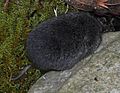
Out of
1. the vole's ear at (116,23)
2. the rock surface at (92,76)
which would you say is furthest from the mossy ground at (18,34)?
the vole's ear at (116,23)

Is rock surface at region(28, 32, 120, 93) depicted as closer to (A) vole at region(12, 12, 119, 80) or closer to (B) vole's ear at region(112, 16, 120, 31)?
(A) vole at region(12, 12, 119, 80)

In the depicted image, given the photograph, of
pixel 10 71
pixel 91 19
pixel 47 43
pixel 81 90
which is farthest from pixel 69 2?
pixel 81 90

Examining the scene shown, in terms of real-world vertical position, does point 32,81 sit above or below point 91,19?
below

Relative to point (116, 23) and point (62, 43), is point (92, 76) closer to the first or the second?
point (62, 43)

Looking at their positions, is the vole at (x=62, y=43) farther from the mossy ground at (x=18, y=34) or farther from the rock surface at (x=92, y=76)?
the mossy ground at (x=18, y=34)

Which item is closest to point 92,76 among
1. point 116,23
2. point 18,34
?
point 116,23

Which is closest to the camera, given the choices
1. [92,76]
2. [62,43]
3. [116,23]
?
[92,76]

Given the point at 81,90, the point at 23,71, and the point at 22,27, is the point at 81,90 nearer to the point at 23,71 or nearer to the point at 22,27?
the point at 23,71
